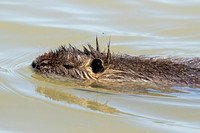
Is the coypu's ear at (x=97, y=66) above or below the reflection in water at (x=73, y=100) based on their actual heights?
above

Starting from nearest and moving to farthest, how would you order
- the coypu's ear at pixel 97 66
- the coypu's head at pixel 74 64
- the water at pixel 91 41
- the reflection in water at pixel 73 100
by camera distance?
the water at pixel 91 41 → the reflection in water at pixel 73 100 → the coypu's ear at pixel 97 66 → the coypu's head at pixel 74 64

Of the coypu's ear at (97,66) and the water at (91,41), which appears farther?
the coypu's ear at (97,66)

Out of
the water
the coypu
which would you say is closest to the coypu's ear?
the coypu

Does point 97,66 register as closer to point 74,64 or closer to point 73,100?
point 74,64

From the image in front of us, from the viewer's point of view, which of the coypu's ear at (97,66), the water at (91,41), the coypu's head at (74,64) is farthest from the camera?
the coypu's head at (74,64)

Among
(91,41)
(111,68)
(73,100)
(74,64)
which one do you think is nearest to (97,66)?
(111,68)

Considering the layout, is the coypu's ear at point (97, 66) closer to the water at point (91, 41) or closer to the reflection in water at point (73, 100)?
the water at point (91, 41)

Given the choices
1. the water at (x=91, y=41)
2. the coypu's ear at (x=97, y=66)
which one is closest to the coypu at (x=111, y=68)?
the coypu's ear at (x=97, y=66)

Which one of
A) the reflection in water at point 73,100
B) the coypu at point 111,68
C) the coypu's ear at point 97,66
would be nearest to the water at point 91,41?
the reflection in water at point 73,100
